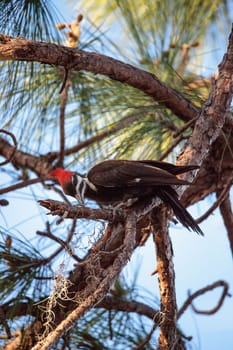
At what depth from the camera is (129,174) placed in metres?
1.54

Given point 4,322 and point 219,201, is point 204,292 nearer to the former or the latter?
point 219,201

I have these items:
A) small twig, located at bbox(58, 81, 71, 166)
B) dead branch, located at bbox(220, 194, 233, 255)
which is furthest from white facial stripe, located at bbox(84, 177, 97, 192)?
dead branch, located at bbox(220, 194, 233, 255)

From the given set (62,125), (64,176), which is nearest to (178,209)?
(64,176)

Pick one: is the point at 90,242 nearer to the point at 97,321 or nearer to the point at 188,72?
the point at 97,321

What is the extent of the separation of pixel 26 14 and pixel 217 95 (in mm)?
543

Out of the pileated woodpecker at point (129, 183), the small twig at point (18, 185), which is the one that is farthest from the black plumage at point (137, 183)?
the small twig at point (18, 185)

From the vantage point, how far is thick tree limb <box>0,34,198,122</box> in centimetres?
132

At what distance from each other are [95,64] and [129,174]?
→ 265mm

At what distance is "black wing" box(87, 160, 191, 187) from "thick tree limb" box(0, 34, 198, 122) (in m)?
0.22

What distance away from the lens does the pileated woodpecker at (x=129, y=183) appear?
1.45 meters

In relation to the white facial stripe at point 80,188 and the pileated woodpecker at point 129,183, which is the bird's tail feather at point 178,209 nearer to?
the pileated woodpecker at point 129,183

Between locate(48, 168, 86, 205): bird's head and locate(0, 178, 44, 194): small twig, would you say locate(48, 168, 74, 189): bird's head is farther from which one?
locate(0, 178, 44, 194): small twig

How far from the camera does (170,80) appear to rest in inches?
82.6

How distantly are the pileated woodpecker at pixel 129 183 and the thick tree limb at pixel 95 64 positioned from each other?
0.22 metres
